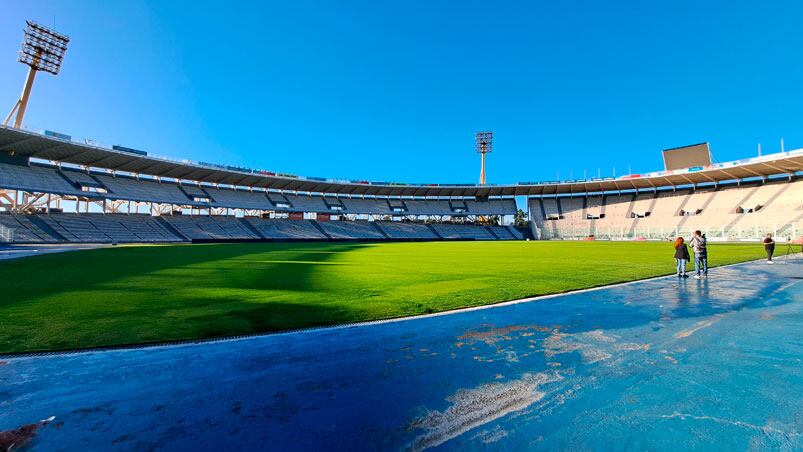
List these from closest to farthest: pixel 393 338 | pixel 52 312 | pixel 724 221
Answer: pixel 393 338
pixel 52 312
pixel 724 221

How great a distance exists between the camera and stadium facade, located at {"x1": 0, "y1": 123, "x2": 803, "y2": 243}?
3859cm

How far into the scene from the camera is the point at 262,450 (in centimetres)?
231

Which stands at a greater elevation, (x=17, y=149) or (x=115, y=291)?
(x=17, y=149)

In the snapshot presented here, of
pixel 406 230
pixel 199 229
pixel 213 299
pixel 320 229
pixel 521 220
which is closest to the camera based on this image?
pixel 213 299

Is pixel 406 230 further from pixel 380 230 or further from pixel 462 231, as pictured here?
pixel 462 231

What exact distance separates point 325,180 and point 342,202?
7.43m

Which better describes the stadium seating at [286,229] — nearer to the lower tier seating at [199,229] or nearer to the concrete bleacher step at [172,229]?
the lower tier seating at [199,229]

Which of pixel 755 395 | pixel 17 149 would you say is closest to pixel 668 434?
pixel 755 395

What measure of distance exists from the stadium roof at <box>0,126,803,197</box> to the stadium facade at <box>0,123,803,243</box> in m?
0.19

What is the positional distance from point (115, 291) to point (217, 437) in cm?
801

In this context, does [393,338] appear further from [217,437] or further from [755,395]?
[755,395]

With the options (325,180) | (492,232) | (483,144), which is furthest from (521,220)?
(325,180)

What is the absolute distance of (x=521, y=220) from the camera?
73.7m

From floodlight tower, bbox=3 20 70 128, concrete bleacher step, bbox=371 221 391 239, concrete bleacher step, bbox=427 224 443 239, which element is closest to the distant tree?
concrete bleacher step, bbox=427 224 443 239
